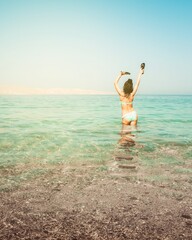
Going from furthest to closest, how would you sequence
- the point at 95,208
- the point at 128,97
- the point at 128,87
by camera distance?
the point at 128,97, the point at 128,87, the point at 95,208

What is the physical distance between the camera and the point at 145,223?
113 inches

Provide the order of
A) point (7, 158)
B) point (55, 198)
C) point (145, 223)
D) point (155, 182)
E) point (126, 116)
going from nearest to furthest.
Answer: point (145, 223) < point (55, 198) < point (155, 182) < point (7, 158) < point (126, 116)

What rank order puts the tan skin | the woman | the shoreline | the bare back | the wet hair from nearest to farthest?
1. the shoreline
2. the tan skin
3. the woman
4. the wet hair
5. the bare back

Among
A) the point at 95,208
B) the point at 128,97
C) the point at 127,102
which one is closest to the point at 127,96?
the point at 128,97

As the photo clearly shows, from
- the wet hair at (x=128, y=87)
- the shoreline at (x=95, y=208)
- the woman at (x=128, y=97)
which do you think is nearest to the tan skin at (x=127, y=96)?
the woman at (x=128, y=97)

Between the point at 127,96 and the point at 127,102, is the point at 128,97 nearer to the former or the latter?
the point at 127,96

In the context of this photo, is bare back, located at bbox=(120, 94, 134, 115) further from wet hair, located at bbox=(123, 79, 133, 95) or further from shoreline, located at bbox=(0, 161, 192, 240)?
shoreline, located at bbox=(0, 161, 192, 240)

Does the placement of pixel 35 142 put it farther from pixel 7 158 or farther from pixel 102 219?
pixel 102 219

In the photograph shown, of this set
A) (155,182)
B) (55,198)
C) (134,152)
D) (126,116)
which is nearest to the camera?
(55,198)

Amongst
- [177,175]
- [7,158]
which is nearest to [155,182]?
[177,175]

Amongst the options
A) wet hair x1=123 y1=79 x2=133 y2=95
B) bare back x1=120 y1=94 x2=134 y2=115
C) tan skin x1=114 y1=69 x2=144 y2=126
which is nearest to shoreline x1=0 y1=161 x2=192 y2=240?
tan skin x1=114 y1=69 x2=144 y2=126

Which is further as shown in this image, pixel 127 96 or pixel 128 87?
pixel 127 96

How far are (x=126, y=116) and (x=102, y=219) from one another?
727cm

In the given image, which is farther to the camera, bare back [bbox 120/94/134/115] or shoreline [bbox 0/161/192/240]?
bare back [bbox 120/94/134/115]
